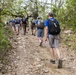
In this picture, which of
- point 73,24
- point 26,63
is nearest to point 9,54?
point 26,63

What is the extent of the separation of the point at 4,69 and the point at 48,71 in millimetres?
1465

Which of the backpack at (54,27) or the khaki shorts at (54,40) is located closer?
the backpack at (54,27)

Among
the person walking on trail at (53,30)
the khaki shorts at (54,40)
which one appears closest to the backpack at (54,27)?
the person walking on trail at (53,30)

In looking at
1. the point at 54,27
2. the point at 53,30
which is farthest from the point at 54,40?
the point at 54,27

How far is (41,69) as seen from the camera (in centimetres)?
756

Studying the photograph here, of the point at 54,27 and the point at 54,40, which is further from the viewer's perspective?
the point at 54,40

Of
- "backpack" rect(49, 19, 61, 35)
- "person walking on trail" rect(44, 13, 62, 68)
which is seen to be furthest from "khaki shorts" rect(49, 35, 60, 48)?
"backpack" rect(49, 19, 61, 35)

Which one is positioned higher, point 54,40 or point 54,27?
point 54,27

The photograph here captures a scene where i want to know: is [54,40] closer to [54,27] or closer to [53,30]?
[53,30]

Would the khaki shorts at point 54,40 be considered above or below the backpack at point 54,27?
below

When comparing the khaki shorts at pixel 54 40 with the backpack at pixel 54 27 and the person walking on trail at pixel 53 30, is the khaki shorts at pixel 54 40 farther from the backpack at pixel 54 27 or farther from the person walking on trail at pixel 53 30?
the backpack at pixel 54 27

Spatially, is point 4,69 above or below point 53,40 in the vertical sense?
below

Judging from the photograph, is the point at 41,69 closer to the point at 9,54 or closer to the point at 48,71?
the point at 48,71

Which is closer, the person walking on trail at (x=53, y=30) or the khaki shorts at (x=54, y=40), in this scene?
the person walking on trail at (x=53, y=30)
